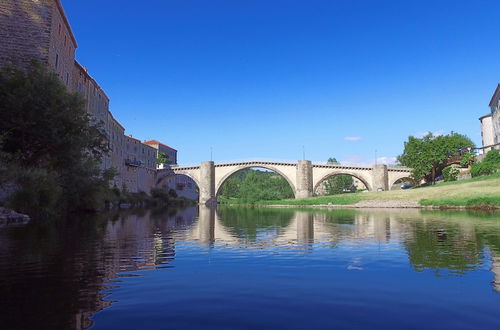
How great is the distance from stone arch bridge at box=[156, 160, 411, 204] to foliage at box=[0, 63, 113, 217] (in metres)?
53.9

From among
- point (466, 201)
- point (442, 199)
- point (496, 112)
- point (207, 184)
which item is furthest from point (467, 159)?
point (207, 184)

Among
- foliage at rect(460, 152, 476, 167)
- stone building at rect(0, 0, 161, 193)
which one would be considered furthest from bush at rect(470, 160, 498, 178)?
stone building at rect(0, 0, 161, 193)

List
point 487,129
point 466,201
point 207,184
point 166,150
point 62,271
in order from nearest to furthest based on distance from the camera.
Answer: point 62,271 → point 466,201 → point 487,129 → point 207,184 → point 166,150

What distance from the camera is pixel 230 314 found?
14.5 ft

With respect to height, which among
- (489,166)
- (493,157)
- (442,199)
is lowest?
(442,199)

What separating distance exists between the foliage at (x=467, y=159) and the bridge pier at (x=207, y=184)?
157 feet

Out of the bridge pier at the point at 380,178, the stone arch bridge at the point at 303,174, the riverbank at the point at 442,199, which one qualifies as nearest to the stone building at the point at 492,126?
the stone arch bridge at the point at 303,174

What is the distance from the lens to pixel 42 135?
21.0 meters

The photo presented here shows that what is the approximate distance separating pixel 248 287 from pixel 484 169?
186 ft

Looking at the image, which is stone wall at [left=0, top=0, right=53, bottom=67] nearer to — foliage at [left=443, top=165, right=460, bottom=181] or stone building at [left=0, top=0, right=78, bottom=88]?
stone building at [left=0, top=0, right=78, bottom=88]

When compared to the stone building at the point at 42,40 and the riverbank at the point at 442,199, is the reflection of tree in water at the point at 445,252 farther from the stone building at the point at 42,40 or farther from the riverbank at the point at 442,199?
the riverbank at the point at 442,199

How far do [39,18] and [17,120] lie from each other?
12.7 meters

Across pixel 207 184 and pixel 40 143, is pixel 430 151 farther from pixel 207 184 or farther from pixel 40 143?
pixel 40 143

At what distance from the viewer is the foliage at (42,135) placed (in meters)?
19.1
